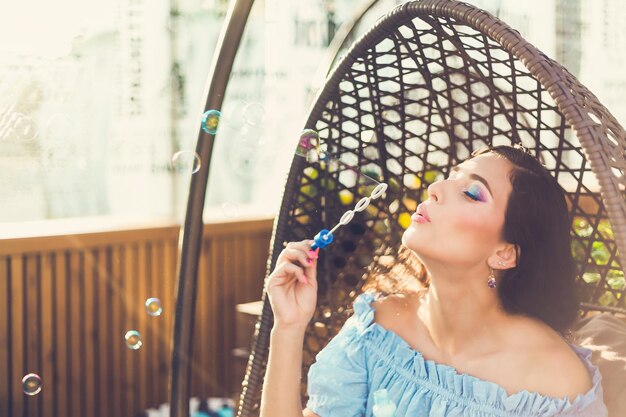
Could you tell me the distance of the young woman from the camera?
4.36 ft

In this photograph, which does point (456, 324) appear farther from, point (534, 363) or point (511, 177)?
point (511, 177)

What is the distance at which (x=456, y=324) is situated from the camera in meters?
1.45

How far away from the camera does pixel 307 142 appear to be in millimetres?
1873

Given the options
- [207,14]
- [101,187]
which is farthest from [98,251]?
[207,14]

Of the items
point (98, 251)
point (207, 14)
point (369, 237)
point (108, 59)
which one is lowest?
point (98, 251)

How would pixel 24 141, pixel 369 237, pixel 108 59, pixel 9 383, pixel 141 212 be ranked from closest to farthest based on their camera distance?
pixel 369 237 → pixel 9 383 → pixel 24 141 → pixel 108 59 → pixel 141 212

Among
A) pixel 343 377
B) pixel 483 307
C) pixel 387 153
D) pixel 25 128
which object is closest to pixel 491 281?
pixel 483 307

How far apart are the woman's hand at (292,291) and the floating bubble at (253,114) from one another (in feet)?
2.45

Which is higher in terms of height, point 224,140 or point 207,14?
point 207,14

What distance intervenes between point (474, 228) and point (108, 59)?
7.36 ft

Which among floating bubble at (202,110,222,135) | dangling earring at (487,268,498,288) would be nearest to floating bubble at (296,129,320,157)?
floating bubble at (202,110,222,135)

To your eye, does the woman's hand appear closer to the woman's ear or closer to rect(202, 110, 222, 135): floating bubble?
the woman's ear

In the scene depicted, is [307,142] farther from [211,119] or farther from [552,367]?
[552,367]

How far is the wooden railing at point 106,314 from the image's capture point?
2.79 m
